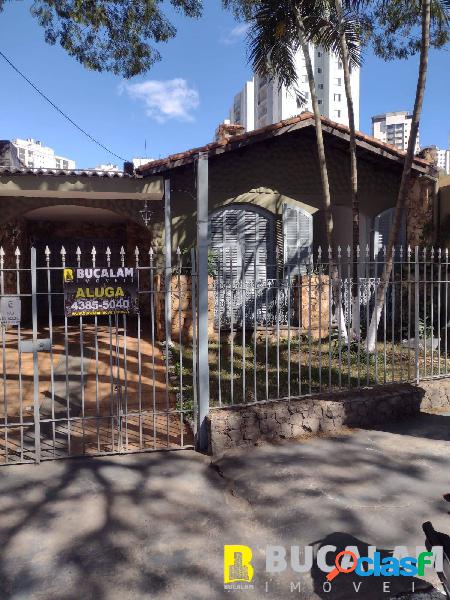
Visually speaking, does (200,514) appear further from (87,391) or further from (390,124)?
(390,124)

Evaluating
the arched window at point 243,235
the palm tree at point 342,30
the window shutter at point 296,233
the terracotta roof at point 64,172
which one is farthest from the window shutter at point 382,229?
the terracotta roof at point 64,172

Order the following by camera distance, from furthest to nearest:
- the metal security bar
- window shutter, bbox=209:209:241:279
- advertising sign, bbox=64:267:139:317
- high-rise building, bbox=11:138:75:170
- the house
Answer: high-rise building, bbox=11:138:75:170 < window shutter, bbox=209:209:241:279 < the house < the metal security bar < advertising sign, bbox=64:267:139:317

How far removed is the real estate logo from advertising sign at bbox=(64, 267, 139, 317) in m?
2.31

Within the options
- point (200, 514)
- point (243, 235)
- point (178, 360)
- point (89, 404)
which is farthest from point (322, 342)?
point (200, 514)

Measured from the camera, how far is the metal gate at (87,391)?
4293mm

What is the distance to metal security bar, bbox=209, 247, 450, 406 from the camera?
17.2 feet

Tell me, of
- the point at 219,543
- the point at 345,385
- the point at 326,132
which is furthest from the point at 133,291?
the point at 326,132

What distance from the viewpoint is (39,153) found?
268 ft

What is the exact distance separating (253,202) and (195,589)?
8.29 m

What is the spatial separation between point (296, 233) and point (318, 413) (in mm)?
5862

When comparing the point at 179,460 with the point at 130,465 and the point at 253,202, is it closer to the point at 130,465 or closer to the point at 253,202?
the point at 130,465

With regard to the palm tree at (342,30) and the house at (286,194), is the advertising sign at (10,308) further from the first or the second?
the house at (286,194)

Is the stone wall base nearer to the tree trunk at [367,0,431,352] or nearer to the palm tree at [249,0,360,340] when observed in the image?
the tree trunk at [367,0,431,352]

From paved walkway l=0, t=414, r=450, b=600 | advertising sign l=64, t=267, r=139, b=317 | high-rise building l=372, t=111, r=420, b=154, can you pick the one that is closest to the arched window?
advertising sign l=64, t=267, r=139, b=317
